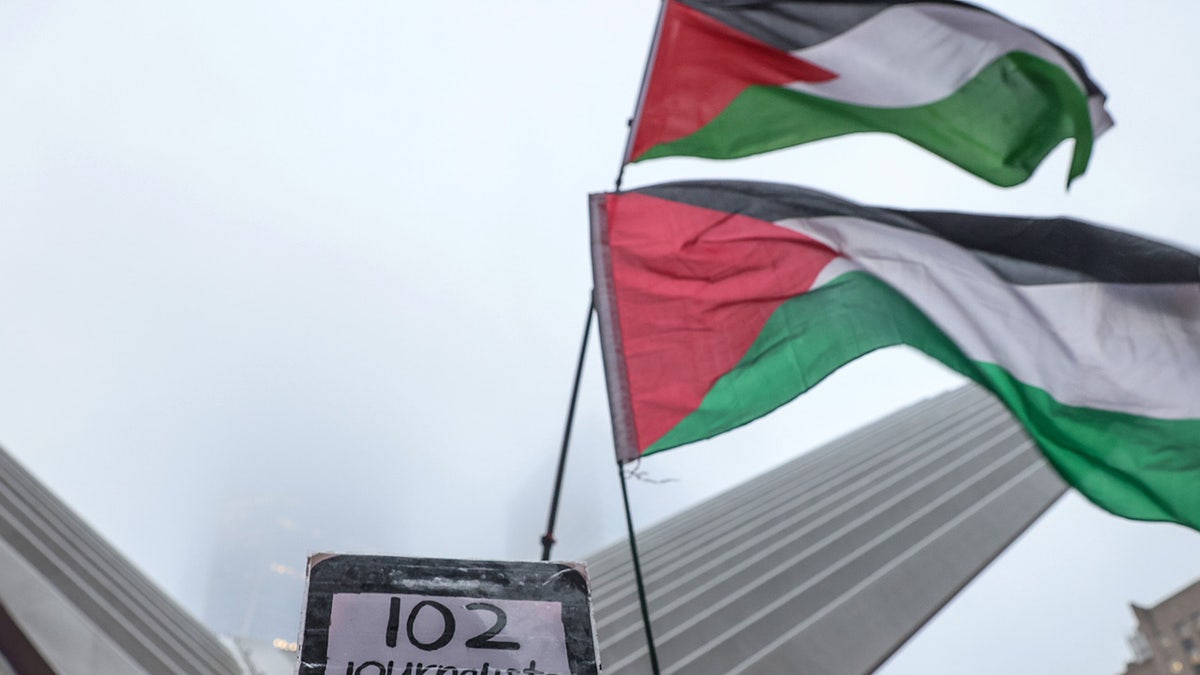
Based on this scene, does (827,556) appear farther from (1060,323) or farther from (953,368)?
(1060,323)

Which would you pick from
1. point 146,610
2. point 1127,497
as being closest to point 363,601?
point 146,610

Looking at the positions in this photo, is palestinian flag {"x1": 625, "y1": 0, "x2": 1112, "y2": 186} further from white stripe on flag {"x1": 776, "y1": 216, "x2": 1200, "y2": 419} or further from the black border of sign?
the black border of sign

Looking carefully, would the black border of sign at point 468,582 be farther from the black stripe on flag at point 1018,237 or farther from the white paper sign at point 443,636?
the black stripe on flag at point 1018,237

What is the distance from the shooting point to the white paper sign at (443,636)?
250 cm

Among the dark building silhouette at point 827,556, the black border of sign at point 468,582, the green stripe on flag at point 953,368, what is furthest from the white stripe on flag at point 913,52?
the black border of sign at point 468,582

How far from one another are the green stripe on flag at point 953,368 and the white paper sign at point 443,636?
152 inches

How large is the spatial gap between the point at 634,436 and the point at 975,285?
2.41m

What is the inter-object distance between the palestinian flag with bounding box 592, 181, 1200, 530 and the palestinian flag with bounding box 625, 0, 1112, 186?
438mm

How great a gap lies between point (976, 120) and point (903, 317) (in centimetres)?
139

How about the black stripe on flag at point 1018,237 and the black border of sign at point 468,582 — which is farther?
the black stripe on flag at point 1018,237

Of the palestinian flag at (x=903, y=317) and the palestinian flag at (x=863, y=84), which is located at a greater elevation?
the palestinian flag at (x=863, y=84)

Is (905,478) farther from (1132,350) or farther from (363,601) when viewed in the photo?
(363,601)

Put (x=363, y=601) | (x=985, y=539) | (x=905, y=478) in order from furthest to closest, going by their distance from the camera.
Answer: (x=905, y=478) → (x=985, y=539) → (x=363, y=601)

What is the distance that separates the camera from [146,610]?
6.45 m
